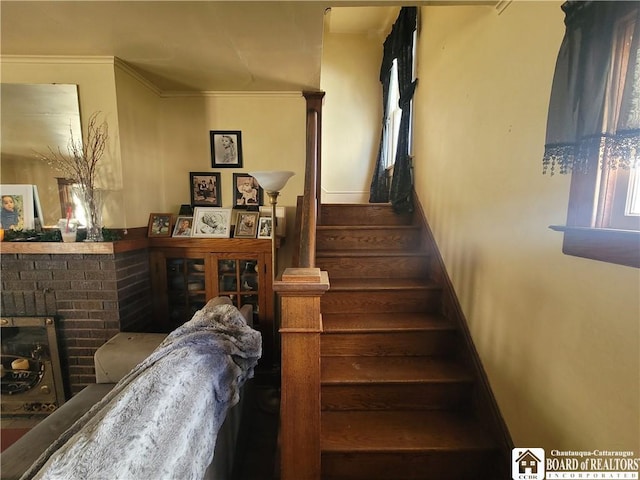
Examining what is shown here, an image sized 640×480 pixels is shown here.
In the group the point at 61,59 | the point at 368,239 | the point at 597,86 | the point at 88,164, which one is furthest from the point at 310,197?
the point at 61,59

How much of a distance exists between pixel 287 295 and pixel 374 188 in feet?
9.63

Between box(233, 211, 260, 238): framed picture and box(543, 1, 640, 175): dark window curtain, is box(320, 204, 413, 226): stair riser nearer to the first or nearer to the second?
box(233, 211, 260, 238): framed picture

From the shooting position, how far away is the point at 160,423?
2.79 ft

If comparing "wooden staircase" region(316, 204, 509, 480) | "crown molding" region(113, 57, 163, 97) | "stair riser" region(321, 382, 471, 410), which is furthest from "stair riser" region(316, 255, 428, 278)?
"crown molding" region(113, 57, 163, 97)

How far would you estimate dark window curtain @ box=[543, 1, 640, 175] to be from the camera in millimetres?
781

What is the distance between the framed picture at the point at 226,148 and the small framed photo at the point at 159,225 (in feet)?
2.06

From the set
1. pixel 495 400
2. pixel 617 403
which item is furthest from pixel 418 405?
pixel 617 403

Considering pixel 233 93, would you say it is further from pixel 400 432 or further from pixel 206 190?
pixel 400 432

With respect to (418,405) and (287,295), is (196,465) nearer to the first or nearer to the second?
(287,295)

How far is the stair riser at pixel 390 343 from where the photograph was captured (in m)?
1.75

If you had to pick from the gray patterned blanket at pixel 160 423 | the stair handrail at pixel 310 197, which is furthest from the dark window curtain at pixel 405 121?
the gray patterned blanket at pixel 160 423

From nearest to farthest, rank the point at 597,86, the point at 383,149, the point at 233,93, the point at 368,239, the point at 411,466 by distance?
the point at 597,86 → the point at 411,466 → the point at 368,239 → the point at 233,93 → the point at 383,149

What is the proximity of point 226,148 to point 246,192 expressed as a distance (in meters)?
0.44

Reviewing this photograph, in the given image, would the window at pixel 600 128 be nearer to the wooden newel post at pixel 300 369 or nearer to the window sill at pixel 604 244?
the window sill at pixel 604 244
